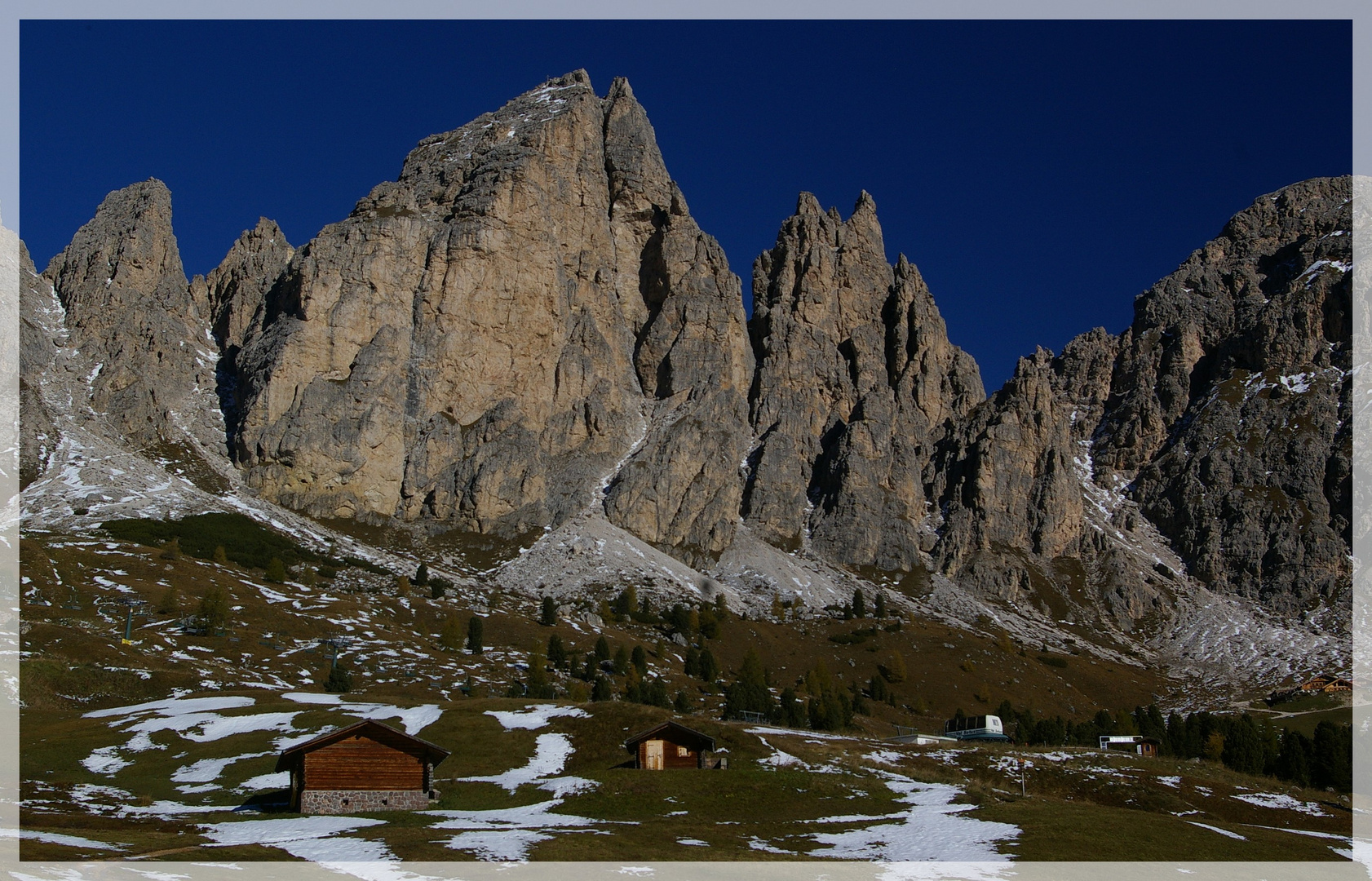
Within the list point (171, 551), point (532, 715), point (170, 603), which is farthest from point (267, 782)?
point (171, 551)

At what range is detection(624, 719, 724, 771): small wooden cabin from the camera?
68.9 metres

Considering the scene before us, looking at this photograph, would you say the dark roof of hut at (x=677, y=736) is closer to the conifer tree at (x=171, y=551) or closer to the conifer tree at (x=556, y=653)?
the conifer tree at (x=556, y=653)

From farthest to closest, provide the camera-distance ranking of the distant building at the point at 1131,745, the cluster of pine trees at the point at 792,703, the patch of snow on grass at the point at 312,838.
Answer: the cluster of pine trees at the point at 792,703 → the distant building at the point at 1131,745 → the patch of snow on grass at the point at 312,838


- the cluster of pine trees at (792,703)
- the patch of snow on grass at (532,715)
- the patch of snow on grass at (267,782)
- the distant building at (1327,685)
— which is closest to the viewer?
the patch of snow on grass at (267,782)

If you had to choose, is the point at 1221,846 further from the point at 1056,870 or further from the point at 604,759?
the point at 604,759

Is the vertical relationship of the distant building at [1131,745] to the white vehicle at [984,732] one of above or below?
below

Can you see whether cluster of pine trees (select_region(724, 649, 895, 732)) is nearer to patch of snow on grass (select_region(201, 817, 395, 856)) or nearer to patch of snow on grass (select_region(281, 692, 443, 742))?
patch of snow on grass (select_region(281, 692, 443, 742))

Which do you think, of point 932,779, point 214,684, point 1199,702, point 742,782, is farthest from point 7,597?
point 1199,702

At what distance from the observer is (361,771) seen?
195 ft

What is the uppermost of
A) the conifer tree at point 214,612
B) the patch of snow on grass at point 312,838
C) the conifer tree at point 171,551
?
the conifer tree at point 171,551

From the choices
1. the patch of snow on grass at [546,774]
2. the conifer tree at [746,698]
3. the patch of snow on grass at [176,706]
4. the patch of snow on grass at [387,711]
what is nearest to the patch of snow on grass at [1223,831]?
the patch of snow on grass at [546,774]

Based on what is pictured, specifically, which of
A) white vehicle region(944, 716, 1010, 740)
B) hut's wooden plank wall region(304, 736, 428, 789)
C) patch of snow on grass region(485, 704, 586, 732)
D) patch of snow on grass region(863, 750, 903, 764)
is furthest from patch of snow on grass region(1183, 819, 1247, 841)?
white vehicle region(944, 716, 1010, 740)

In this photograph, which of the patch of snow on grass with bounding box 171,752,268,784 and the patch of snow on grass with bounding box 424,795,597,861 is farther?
the patch of snow on grass with bounding box 171,752,268,784

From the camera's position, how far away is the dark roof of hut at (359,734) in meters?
58.7
